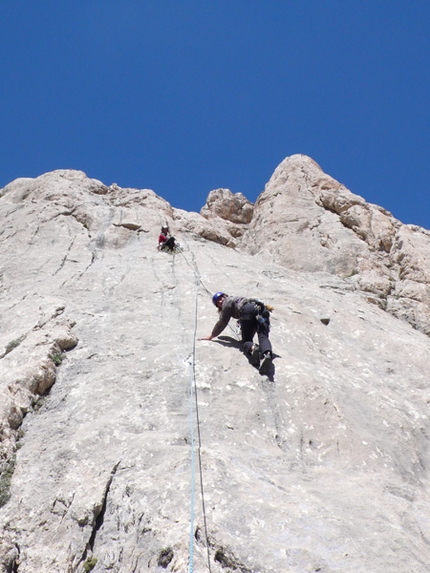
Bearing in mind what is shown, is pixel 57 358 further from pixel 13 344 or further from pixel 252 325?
pixel 252 325

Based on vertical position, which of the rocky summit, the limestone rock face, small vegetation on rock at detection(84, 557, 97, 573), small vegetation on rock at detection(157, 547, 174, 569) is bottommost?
small vegetation on rock at detection(84, 557, 97, 573)

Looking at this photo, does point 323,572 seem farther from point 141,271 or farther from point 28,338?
point 141,271

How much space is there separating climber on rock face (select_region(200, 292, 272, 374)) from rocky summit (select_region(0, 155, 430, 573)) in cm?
26

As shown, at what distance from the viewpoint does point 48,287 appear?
48.0 ft

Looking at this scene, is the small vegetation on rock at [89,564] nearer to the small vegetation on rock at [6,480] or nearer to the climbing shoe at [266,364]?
the small vegetation on rock at [6,480]

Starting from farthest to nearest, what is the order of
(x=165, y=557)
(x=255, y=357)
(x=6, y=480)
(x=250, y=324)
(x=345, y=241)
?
(x=345, y=241), (x=250, y=324), (x=255, y=357), (x=6, y=480), (x=165, y=557)

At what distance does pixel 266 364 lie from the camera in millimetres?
9523

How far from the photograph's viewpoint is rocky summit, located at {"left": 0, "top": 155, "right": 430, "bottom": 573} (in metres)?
5.90

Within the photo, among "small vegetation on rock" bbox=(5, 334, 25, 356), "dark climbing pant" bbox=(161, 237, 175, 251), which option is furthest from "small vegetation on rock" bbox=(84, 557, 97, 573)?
"dark climbing pant" bbox=(161, 237, 175, 251)

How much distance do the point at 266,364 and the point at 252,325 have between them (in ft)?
3.94

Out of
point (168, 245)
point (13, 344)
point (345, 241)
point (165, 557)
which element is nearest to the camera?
point (165, 557)

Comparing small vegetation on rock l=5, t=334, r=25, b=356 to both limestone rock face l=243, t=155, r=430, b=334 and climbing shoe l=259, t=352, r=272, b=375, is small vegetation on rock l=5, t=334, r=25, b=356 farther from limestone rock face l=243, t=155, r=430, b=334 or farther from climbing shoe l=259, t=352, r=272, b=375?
limestone rock face l=243, t=155, r=430, b=334

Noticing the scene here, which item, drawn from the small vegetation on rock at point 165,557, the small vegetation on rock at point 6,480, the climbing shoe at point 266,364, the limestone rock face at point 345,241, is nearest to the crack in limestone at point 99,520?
the small vegetation on rock at point 165,557

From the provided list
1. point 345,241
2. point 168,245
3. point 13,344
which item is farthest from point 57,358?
point 345,241
